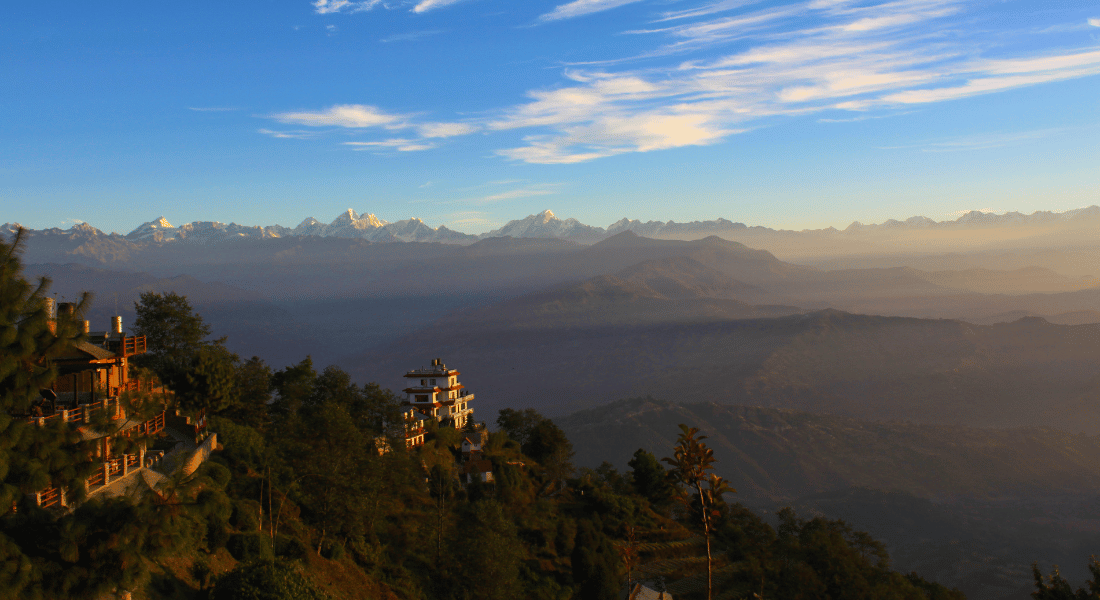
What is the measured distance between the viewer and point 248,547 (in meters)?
26.9

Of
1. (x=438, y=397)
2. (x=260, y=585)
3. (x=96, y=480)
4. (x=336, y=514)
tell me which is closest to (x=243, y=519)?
(x=336, y=514)

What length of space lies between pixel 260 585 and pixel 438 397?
6028 cm

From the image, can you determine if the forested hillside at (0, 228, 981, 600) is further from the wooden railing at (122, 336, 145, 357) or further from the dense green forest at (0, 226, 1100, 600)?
the wooden railing at (122, 336, 145, 357)

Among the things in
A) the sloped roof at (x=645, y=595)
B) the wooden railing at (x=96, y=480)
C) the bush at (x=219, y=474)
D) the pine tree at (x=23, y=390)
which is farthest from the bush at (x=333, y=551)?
the sloped roof at (x=645, y=595)

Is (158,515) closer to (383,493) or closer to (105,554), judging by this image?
(105,554)

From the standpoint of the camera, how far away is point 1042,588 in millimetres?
37156

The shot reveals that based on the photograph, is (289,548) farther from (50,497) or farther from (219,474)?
(50,497)

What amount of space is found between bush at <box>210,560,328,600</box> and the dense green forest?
59 mm

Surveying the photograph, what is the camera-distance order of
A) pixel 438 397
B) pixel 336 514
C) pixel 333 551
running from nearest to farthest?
pixel 336 514, pixel 333 551, pixel 438 397

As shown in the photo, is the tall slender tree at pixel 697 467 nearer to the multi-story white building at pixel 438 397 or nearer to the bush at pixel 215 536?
the bush at pixel 215 536

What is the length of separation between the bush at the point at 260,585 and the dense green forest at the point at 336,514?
2.3 inches

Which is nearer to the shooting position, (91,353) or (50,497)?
(50,497)

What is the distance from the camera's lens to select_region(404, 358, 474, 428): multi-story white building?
8038cm

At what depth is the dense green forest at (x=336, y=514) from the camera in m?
15.9
